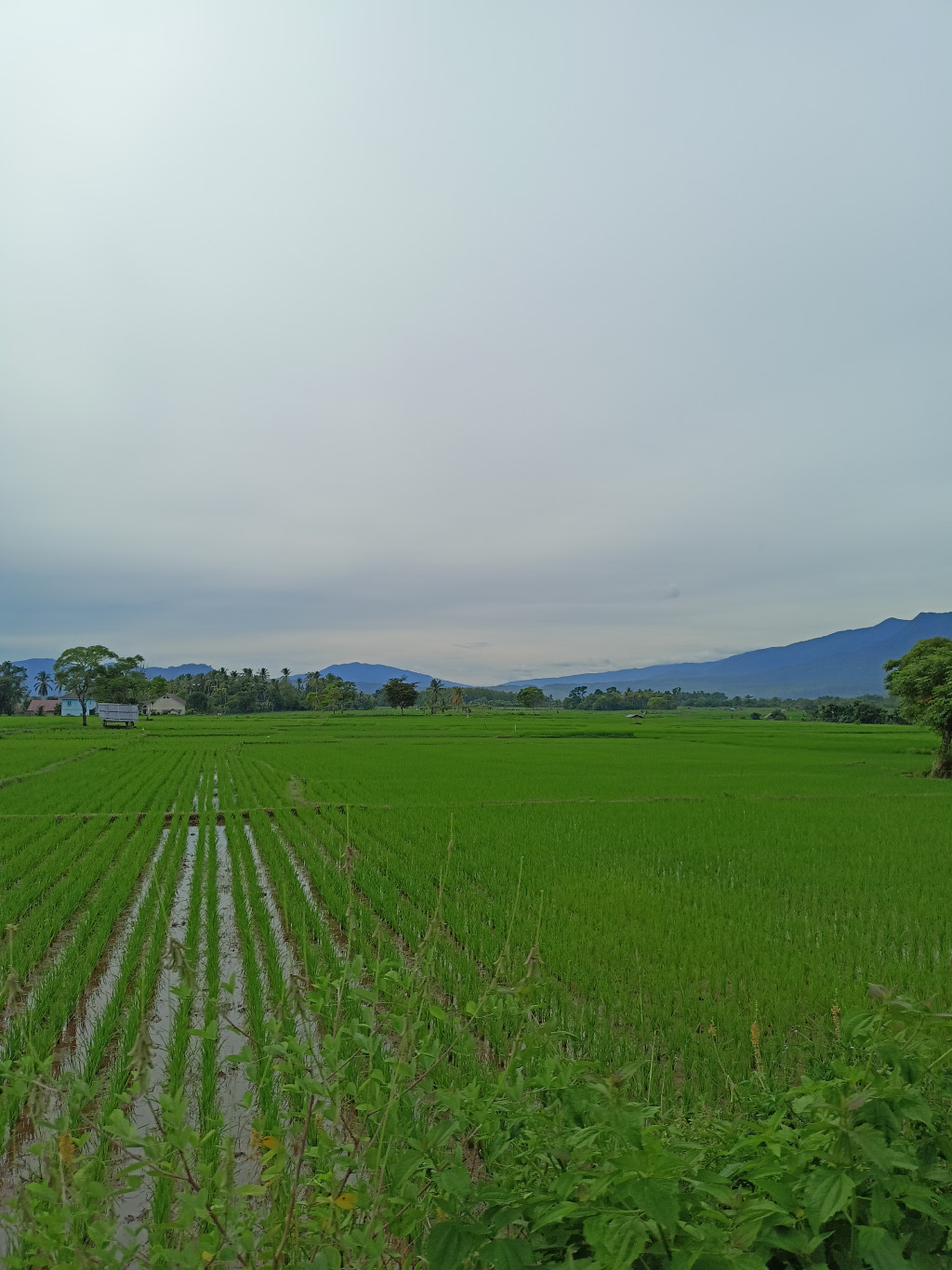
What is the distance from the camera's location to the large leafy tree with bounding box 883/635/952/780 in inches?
800

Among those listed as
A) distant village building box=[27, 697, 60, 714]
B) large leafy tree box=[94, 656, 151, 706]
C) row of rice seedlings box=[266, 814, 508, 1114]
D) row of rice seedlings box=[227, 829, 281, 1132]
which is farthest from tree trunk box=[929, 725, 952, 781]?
distant village building box=[27, 697, 60, 714]

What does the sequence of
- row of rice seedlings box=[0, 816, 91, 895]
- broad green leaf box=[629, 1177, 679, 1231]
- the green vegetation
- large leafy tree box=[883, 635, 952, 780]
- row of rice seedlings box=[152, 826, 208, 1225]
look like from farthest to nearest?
large leafy tree box=[883, 635, 952, 780] < row of rice seedlings box=[0, 816, 91, 895] < row of rice seedlings box=[152, 826, 208, 1225] < the green vegetation < broad green leaf box=[629, 1177, 679, 1231]

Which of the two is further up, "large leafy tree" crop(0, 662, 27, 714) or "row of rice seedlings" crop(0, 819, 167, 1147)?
"large leafy tree" crop(0, 662, 27, 714)

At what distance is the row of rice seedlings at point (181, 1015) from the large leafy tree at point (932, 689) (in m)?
21.5

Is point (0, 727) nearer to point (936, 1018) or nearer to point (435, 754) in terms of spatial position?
point (435, 754)

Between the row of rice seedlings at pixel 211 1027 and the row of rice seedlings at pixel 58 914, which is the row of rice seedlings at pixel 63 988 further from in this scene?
the row of rice seedlings at pixel 211 1027

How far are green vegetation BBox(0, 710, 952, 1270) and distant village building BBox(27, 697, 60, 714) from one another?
8620cm

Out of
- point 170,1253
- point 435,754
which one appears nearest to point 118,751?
point 435,754

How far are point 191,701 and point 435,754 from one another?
67.8 metres

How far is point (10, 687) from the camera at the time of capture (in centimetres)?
7406

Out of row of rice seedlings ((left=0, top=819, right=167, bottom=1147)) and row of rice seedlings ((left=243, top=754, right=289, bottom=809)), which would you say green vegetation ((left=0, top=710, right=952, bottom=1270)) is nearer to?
row of rice seedlings ((left=0, top=819, right=167, bottom=1147))

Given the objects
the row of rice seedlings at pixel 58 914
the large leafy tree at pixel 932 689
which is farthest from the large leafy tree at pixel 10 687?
the large leafy tree at pixel 932 689

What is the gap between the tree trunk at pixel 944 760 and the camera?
68.5ft

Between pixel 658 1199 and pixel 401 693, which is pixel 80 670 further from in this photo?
pixel 658 1199
